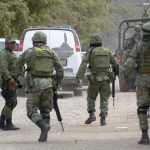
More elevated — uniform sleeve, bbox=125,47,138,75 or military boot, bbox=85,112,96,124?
uniform sleeve, bbox=125,47,138,75

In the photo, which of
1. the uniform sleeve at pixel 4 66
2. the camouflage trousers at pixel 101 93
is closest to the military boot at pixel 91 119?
the camouflage trousers at pixel 101 93

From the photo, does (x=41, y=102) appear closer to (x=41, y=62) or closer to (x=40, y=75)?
(x=40, y=75)

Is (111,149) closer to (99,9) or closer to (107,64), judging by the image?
(107,64)

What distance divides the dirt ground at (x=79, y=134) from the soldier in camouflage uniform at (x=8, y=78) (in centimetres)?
37

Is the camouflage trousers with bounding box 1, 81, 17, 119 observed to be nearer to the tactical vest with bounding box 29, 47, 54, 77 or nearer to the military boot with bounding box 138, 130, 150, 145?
the tactical vest with bounding box 29, 47, 54, 77

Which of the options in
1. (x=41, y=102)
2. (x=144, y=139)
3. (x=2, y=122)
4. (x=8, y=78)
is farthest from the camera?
(x=2, y=122)

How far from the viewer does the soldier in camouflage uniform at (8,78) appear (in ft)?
39.4

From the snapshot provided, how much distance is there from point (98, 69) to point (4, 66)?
6.32ft

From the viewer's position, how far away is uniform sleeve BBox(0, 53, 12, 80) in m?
11.9

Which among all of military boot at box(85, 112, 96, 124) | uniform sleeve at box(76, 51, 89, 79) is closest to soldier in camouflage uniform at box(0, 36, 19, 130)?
uniform sleeve at box(76, 51, 89, 79)

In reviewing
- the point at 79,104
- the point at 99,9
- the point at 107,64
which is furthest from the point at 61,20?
the point at 107,64

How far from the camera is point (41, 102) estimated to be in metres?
11.0

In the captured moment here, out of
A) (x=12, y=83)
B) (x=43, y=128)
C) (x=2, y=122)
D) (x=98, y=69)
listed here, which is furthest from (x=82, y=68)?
(x=43, y=128)

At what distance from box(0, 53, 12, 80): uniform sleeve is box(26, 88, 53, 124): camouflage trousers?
1113mm
